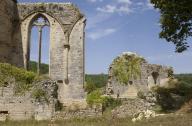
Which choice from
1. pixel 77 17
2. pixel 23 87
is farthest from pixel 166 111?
pixel 77 17

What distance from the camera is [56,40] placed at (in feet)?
99.2

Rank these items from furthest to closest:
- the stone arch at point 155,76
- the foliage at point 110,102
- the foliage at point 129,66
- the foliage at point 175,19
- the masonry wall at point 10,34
Result: 1. the stone arch at point 155,76
2. the foliage at point 129,66
3. the masonry wall at point 10,34
4. the foliage at point 110,102
5. the foliage at point 175,19

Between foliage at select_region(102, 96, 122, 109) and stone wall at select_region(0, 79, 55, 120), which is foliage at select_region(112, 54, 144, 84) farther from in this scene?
stone wall at select_region(0, 79, 55, 120)

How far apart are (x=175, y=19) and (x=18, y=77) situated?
862cm

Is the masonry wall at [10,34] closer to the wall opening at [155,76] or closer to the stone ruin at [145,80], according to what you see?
the stone ruin at [145,80]

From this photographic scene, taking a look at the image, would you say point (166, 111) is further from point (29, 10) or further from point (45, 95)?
point (29, 10)

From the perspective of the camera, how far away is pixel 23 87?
22594 millimetres

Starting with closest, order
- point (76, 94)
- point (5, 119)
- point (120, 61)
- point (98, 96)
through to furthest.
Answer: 1. point (5, 119)
2. point (98, 96)
3. point (76, 94)
4. point (120, 61)

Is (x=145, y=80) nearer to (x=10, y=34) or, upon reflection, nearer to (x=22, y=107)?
(x=10, y=34)

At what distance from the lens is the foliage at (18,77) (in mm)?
22578

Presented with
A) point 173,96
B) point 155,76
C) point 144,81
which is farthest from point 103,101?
point 155,76

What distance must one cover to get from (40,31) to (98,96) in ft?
21.7

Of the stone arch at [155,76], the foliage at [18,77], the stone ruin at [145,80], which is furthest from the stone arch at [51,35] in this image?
the stone arch at [155,76]

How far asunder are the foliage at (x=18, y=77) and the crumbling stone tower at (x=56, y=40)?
20.5 feet
